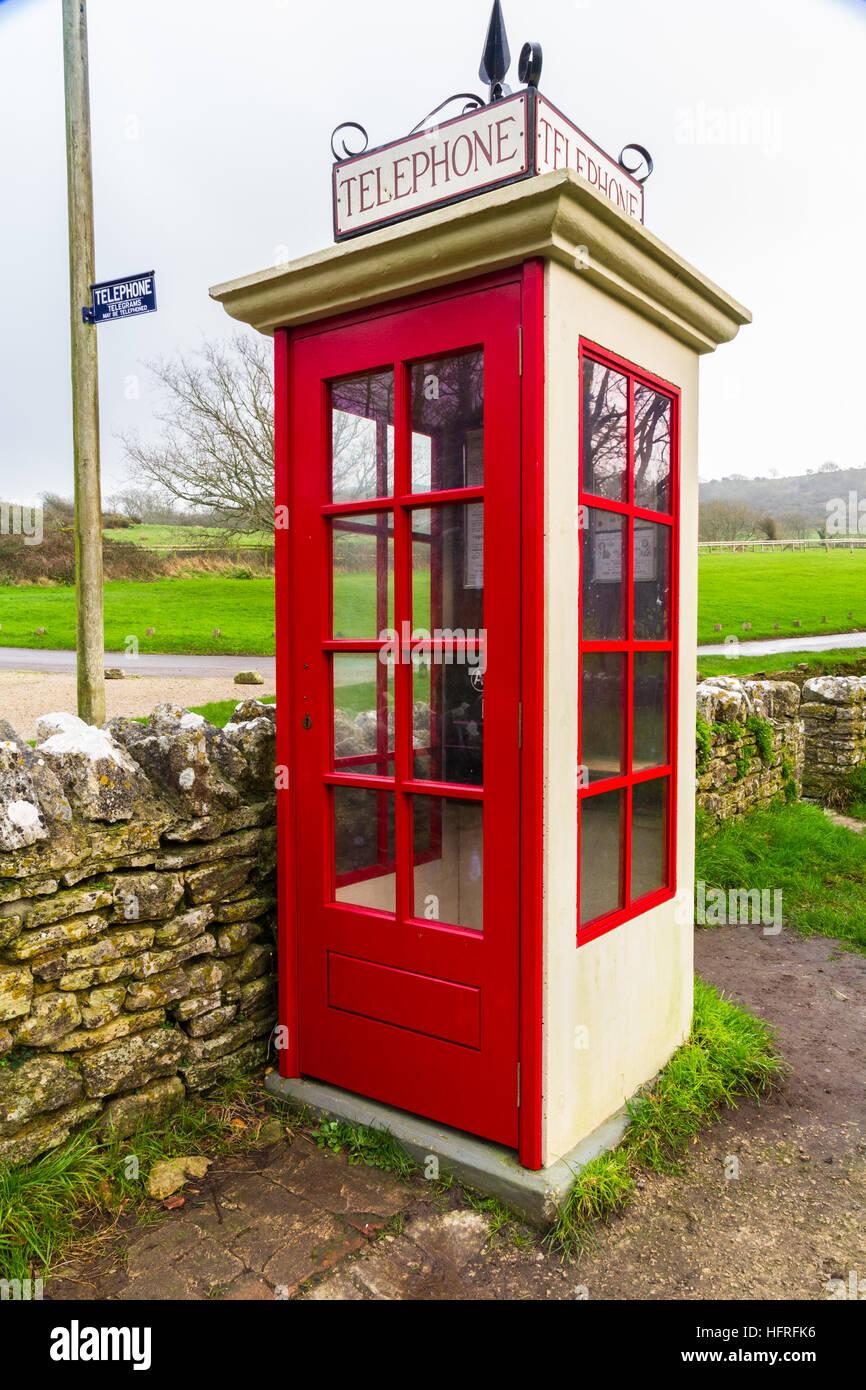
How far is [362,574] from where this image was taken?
9.33 ft

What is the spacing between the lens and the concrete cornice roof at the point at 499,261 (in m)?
2.27

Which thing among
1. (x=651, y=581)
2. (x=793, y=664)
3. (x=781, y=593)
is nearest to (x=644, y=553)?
(x=651, y=581)

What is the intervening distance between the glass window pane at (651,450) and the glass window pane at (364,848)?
142cm

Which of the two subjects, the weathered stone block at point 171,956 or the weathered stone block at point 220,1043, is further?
the weathered stone block at point 220,1043

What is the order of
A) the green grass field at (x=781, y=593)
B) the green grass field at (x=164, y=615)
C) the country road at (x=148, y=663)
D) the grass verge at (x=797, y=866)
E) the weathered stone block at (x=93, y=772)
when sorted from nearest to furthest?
the weathered stone block at (x=93, y=772) < the grass verge at (x=797, y=866) < the country road at (x=148, y=663) < the green grass field at (x=164, y=615) < the green grass field at (x=781, y=593)

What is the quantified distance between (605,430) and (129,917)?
86.5 inches

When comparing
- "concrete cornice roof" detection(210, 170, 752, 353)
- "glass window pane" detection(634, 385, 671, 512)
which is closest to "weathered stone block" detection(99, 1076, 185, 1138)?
"glass window pane" detection(634, 385, 671, 512)

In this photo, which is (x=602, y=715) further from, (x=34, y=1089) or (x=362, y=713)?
(x=34, y=1089)

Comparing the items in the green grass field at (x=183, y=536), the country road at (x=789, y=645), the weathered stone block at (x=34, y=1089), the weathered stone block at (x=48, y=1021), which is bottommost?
the weathered stone block at (x=34, y=1089)

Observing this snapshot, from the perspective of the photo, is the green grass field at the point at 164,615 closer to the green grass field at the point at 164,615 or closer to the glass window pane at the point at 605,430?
the green grass field at the point at 164,615

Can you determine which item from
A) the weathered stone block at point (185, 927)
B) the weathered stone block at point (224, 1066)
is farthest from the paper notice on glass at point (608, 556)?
the weathered stone block at point (224, 1066)

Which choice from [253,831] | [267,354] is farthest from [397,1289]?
[267,354]

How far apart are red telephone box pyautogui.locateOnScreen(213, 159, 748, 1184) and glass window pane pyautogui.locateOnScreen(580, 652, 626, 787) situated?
0.03 ft
